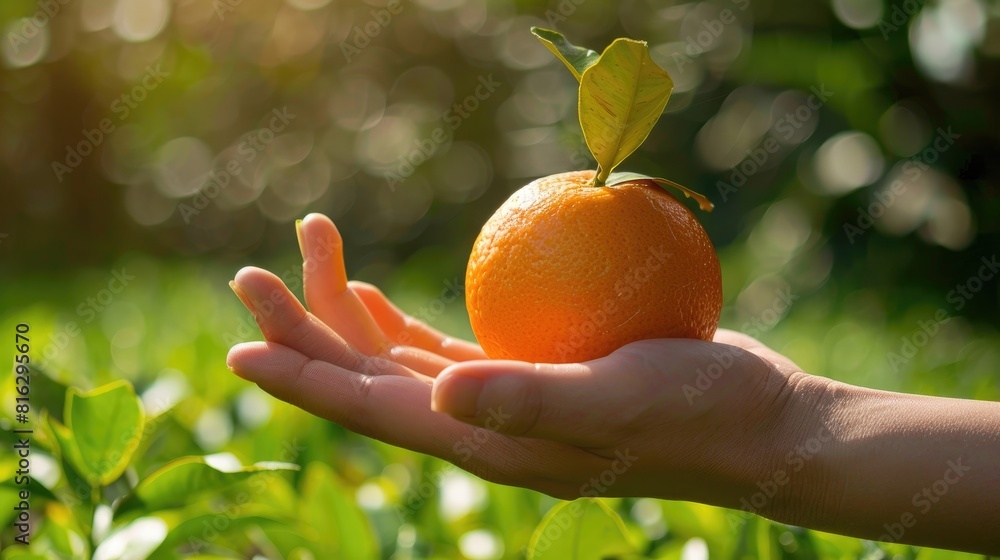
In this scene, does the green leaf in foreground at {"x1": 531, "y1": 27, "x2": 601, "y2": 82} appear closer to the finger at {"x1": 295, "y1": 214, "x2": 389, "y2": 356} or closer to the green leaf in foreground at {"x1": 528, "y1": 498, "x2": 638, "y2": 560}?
the finger at {"x1": 295, "y1": 214, "x2": 389, "y2": 356}

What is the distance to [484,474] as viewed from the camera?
50.6 inches

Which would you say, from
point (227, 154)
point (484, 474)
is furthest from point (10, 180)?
point (484, 474)

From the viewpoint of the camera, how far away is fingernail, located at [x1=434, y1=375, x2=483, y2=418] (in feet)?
3.21

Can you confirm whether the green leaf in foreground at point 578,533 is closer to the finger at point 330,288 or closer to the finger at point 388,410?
the finger at point 388,410

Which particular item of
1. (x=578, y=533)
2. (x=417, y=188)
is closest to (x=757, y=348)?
(x=578, y=533)

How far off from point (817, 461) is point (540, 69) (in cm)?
468

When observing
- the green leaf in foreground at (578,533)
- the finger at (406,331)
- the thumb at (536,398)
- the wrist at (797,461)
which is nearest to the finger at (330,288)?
the finger at (406,331)

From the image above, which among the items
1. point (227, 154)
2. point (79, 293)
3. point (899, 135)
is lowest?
point (227, 154)

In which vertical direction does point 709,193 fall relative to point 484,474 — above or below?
below

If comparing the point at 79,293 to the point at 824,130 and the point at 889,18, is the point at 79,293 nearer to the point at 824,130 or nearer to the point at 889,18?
the point at 824,130

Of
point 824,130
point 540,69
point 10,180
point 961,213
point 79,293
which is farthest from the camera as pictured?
point 10,180

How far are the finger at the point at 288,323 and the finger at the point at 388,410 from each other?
3 cm

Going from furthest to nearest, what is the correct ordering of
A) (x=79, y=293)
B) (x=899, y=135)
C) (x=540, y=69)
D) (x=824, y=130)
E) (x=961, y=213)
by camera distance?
1. (x=540, y=69)
2. (x=79, y=293)
3. (x=824, y=130)
4. (x=899, y=135)
5. (x=961, y=213)

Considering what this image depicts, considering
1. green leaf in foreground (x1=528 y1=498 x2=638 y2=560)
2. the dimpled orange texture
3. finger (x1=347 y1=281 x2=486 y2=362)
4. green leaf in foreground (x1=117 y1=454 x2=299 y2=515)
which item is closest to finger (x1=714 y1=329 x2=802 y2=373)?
the dimpled orange texture
